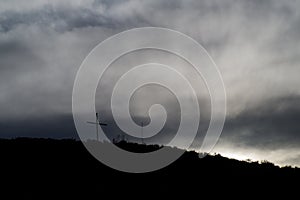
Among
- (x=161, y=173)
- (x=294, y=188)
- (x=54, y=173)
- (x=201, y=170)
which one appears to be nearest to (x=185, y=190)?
(x=161, y=173)

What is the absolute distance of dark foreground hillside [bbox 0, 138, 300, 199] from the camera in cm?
3039

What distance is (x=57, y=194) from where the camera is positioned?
95.9ft

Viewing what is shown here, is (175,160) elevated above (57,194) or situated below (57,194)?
above

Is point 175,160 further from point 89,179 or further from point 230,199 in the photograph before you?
point 89,179

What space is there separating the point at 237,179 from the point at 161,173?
801 cm

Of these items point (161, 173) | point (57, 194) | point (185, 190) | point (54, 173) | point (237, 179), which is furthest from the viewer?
point (237, 179)

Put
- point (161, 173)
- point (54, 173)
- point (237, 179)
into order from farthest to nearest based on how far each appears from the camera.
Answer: point (237, 179) → point (161, 173) → point (54, 173)

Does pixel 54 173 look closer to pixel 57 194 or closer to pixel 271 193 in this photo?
pixel 57 194

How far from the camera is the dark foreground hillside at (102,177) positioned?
3039cm

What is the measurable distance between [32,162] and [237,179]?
18397 mm

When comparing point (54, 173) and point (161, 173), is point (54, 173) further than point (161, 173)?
No

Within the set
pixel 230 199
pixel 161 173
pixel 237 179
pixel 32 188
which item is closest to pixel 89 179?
pixel 32 188

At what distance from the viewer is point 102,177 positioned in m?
33.7

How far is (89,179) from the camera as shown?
107 feet
